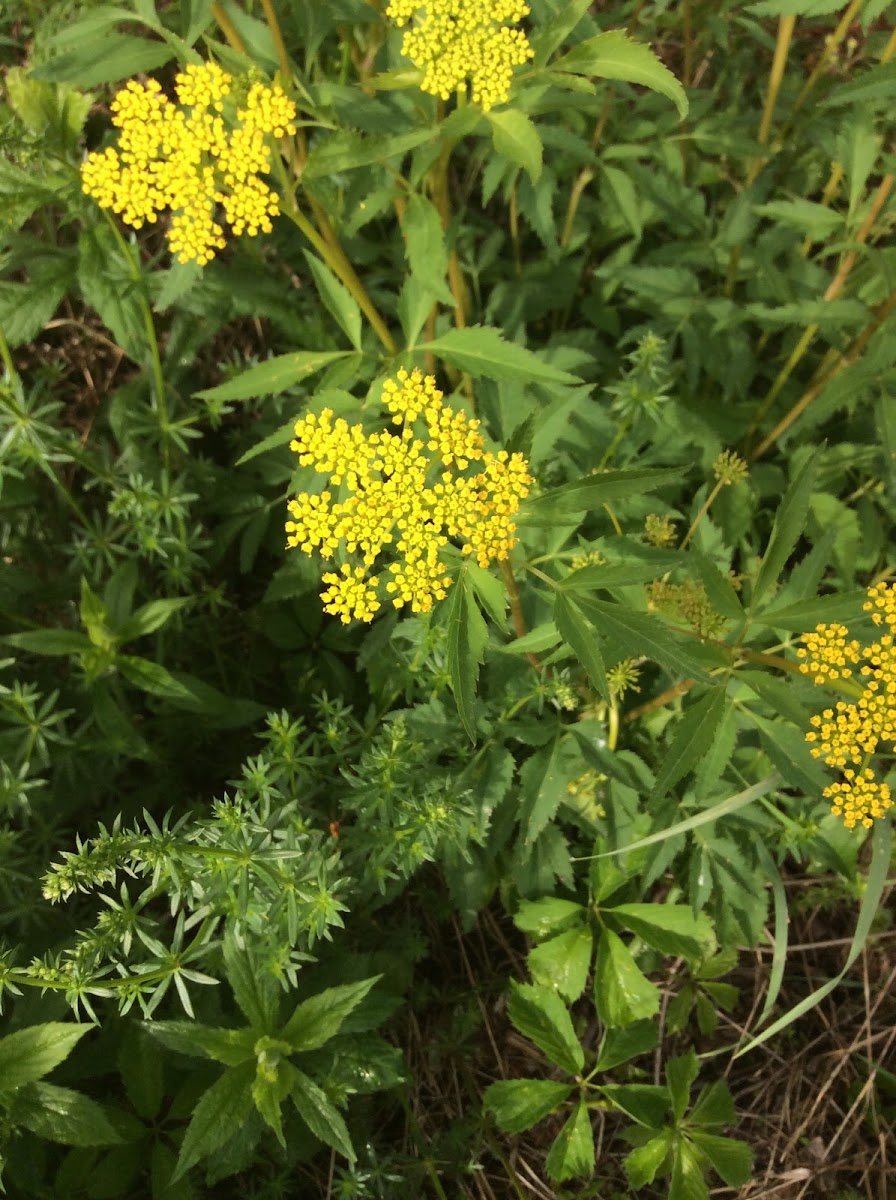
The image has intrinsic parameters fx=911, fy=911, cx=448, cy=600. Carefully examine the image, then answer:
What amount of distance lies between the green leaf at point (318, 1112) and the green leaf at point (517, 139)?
265cm

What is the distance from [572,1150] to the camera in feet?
10.1

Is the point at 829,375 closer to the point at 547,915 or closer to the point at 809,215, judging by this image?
the point at 809,215

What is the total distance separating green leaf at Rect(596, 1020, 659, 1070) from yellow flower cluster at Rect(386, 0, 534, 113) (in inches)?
118

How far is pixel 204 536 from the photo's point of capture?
409cm

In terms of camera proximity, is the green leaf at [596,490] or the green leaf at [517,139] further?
the green leaf at [517,139]

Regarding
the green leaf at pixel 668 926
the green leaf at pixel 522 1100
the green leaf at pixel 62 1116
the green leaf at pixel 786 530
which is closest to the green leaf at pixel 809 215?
the green leaf at pixel 786 530

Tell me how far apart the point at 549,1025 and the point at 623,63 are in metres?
3.00

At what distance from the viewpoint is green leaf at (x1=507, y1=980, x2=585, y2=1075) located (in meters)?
3.17

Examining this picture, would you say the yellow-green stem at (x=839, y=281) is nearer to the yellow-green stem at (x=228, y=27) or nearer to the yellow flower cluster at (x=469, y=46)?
the yellow flower cluster at (x=469, y=46)

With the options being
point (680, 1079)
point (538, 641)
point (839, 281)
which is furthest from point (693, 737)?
point (839, 281)

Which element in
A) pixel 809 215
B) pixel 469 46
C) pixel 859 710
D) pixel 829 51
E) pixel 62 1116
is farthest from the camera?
pixel 829 51

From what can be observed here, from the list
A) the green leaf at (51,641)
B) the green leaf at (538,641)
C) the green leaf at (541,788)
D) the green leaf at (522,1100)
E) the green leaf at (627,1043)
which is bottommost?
the green leaf at (522,1100)

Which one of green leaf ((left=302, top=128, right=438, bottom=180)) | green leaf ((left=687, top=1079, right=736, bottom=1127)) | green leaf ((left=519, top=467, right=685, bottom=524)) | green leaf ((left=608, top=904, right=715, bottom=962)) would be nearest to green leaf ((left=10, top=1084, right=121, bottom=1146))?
green leaf ((left=608, top=904, right=715, bottom=962))

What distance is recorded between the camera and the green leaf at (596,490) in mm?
2129
